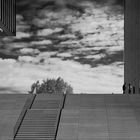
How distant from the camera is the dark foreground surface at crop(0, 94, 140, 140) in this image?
85.5 feet

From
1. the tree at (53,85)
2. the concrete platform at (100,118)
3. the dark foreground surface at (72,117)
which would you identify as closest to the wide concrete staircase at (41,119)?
the dark foreground surface at (72,117)

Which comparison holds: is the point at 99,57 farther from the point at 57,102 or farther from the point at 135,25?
the point at 57,102

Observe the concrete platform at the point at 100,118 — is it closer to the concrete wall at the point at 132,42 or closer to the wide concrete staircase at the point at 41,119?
the wide concrete staircase at the point at 41,119

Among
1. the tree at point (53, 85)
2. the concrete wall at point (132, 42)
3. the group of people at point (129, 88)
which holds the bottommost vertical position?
the tree at point (53, 85)

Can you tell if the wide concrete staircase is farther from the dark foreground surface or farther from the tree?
the tree

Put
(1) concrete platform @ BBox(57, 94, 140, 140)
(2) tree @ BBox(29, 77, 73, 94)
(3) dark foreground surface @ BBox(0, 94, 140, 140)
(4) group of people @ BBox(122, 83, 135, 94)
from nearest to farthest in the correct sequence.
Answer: (1) concrete platform @ BBox(57, 94, 140, 140), (3) dark foreground surface @ BBox(0, 94, 140, 140), (4) group of people @ BBox(122, 83, 135, 94), (2) tree @ BBox(29, 77, 73, 94)

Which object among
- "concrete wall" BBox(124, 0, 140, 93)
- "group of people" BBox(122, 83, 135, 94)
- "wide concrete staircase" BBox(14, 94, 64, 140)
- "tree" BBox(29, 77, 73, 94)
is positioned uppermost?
"concrete wall" BBox(124, 0, 140, 93)

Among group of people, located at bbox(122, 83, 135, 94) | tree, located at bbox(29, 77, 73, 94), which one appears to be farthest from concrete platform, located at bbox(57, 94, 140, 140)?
tree, located at bbox(29, 77, 73, 94)

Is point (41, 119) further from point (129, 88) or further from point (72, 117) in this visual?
point (129, 88)

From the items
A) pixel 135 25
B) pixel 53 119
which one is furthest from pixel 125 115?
pixel 135 25

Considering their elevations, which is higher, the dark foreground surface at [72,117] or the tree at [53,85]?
the dark foreground surface at [72,117]

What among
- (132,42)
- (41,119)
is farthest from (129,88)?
(41,119)

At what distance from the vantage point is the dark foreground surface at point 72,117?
26.1m

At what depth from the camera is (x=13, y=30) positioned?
78375mm
